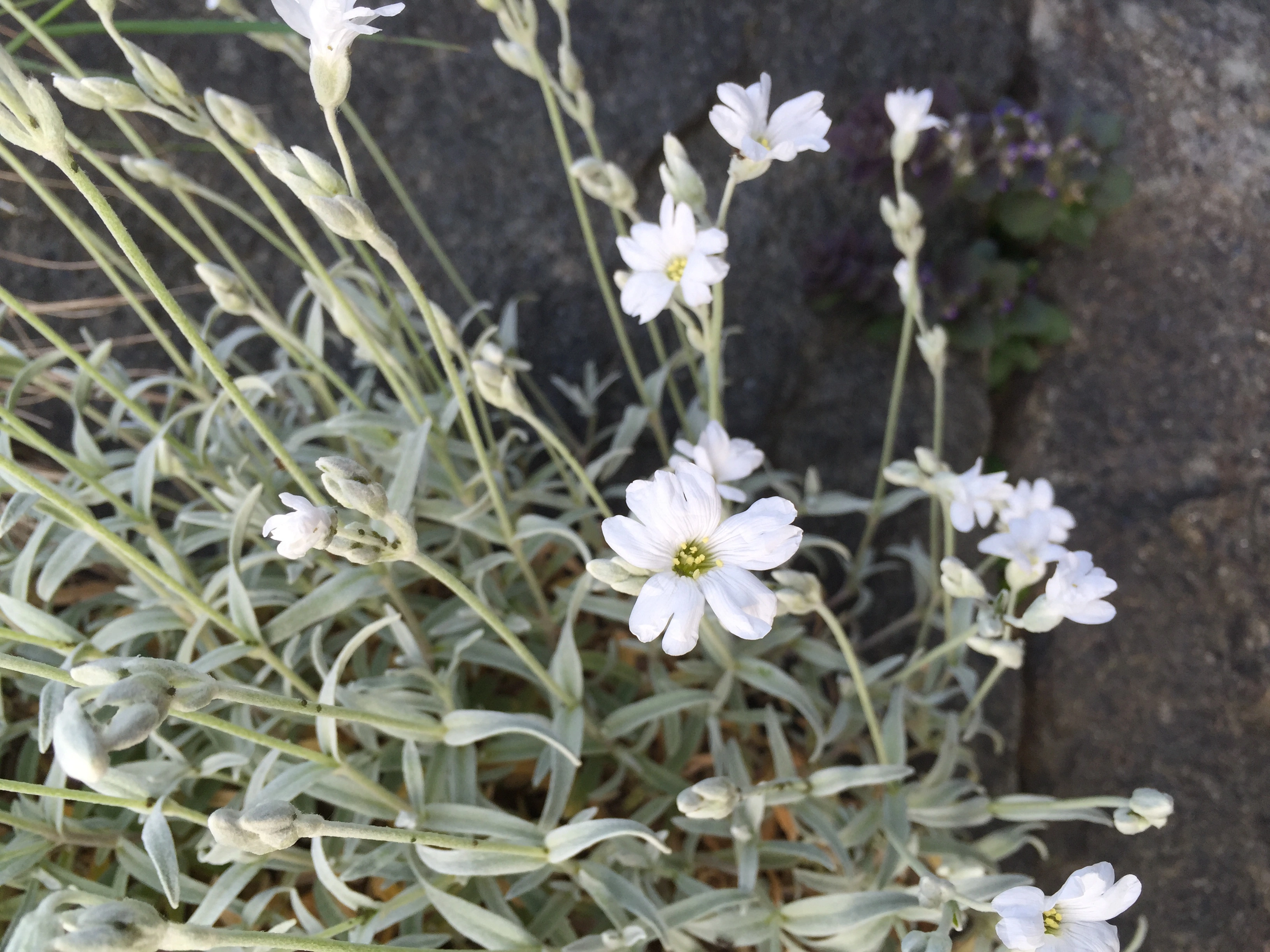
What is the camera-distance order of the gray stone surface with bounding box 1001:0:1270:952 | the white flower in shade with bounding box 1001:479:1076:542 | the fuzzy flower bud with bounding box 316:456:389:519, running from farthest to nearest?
the gray stone surface with bounding box 1001:0:1270:952
the white flower in shade with bounding box 1001:479:1076:542
the fuzzy flower bud with bounding box 316:456:389:519

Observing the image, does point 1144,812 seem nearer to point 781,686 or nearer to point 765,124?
point 781,686

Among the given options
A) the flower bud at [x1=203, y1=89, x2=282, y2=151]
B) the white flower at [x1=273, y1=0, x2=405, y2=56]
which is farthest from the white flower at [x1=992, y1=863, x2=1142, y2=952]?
the flower bud at [x1=203, y1=89, x2=282, y2=151]

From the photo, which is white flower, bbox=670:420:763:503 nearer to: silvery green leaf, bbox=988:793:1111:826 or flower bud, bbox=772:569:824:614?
flower bud, bbox=772:569:824:614

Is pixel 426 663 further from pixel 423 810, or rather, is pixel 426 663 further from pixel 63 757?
pixel 63 757

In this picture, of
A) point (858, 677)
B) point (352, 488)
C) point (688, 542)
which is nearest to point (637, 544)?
point (688, 542)

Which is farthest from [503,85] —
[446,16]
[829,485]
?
[829,485]

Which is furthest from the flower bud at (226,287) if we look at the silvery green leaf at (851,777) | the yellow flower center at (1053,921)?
the yellow flower center at (1053,921)
